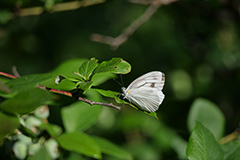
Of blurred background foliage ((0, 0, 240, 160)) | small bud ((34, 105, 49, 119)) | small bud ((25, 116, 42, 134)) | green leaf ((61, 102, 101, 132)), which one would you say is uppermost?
small bud ((34, 105, 49, 119))

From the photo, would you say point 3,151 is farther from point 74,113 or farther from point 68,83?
point 68,83

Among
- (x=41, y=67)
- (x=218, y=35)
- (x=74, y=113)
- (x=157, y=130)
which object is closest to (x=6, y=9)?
(x=74, y=113)

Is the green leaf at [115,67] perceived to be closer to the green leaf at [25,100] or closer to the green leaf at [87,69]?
the green leaf at [87,69]

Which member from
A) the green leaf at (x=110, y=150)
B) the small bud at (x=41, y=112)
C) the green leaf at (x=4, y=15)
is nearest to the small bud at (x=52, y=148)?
the small bud at (x=41, y=112)

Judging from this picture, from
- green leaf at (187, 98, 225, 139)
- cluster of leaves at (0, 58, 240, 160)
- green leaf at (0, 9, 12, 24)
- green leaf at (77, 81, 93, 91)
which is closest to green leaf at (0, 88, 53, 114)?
cluster of leaves at (0, 58, 240, 160)

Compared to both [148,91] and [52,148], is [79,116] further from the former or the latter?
[148,91]

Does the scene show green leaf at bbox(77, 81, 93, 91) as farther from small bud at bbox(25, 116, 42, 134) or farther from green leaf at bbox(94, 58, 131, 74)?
small bud at bbox(25, 116, 42, 134)
